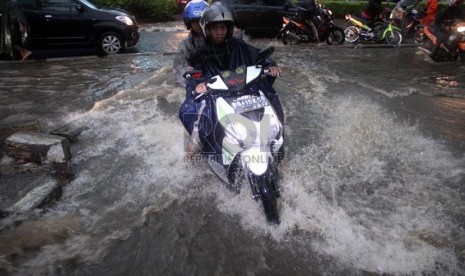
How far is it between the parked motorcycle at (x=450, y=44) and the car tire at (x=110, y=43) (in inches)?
341

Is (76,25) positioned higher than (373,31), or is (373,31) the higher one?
(76,25)

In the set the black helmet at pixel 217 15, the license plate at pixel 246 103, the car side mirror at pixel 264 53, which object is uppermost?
the black helmet at pixel 217 15

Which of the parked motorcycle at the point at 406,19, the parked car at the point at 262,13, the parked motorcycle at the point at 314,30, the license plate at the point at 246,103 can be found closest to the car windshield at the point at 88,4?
the parked car at the point at 262,13

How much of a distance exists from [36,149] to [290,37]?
9269mm

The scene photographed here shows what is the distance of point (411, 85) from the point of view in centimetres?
799

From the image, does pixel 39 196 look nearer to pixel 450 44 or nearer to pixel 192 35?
pixel 192 35

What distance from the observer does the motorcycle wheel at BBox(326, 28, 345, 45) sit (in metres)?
11.8

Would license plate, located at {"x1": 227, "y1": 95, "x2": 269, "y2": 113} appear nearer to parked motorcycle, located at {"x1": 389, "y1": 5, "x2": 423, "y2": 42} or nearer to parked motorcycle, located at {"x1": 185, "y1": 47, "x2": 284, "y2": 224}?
parked motorcycle, located at {"x1": 185, "y1": 47, "x2": 284, "y2": 224}

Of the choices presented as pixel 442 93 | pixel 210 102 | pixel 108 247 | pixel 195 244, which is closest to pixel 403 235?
pixel 195 244

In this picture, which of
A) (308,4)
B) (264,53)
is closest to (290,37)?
(308,4)

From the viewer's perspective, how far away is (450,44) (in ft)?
31.8

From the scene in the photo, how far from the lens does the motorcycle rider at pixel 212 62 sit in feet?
12.6

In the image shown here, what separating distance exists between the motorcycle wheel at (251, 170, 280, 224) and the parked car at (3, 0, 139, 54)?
26.8 ft

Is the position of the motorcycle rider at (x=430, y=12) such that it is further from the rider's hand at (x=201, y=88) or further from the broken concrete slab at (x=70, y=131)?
the broken concrete slab at (x=70, y=131)
